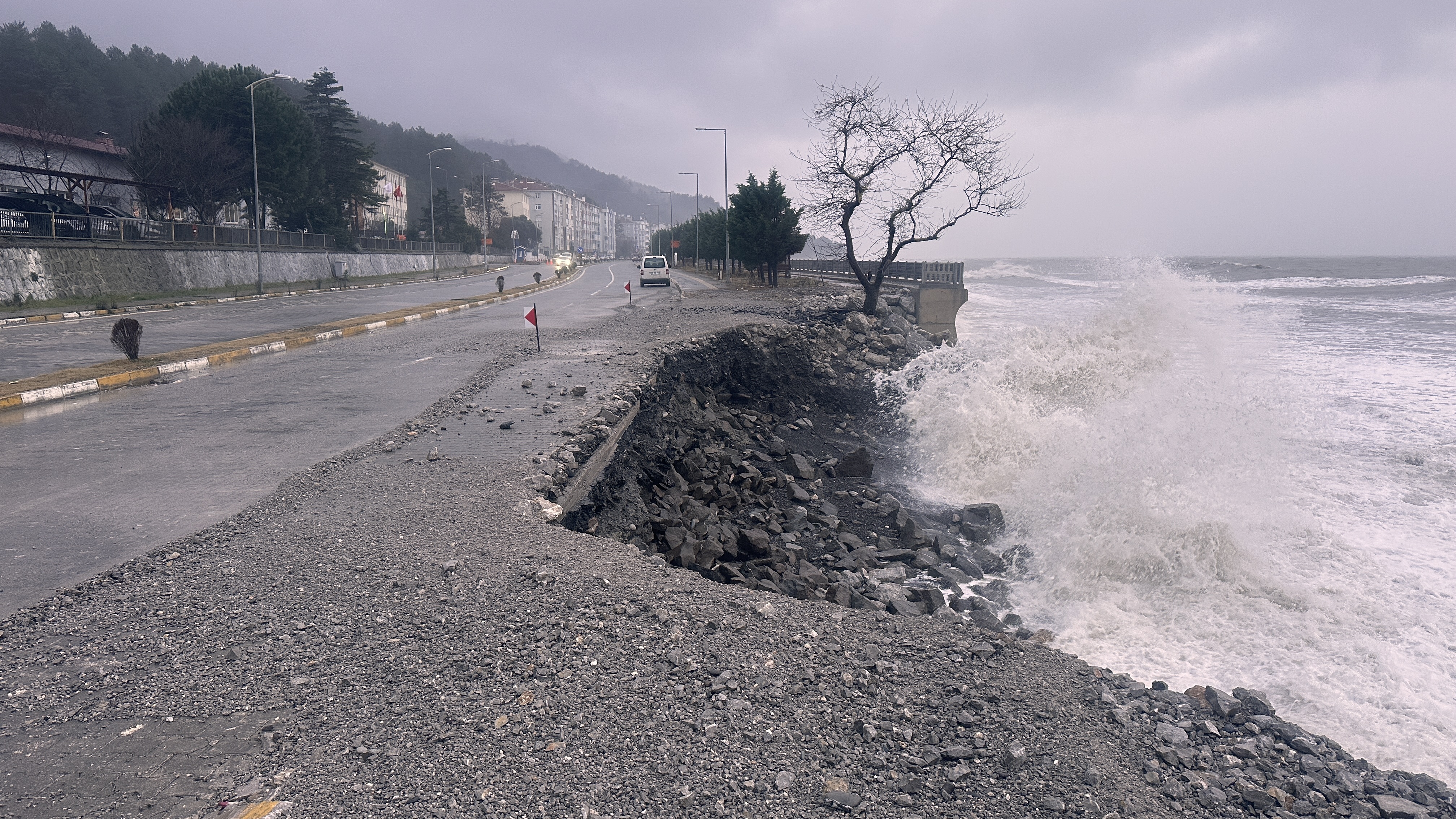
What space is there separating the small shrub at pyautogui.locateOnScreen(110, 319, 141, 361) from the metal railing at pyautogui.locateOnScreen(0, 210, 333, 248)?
18587 millimetres

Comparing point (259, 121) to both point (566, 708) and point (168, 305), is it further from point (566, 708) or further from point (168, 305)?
point (566, 708)

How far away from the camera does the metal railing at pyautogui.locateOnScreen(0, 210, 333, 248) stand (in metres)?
27.1

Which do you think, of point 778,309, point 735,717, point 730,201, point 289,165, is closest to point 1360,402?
point 778,309

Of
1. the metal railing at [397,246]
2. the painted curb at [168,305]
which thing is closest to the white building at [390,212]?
the metal railing at [397,246]

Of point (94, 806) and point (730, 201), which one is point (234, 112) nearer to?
point (730, 201)

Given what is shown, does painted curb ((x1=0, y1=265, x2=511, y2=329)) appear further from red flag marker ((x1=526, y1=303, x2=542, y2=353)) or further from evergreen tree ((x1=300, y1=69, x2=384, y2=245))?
evergreen tree ((x1=300, y1=69, x2=384, y2=245))

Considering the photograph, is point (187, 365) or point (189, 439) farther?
point (187, 365)

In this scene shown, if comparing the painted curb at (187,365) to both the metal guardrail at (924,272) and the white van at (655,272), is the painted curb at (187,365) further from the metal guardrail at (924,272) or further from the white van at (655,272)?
the white van at (655,272)

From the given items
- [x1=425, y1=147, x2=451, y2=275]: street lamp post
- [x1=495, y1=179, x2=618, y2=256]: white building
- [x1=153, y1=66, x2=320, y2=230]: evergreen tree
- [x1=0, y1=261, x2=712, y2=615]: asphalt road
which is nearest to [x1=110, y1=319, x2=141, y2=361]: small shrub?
[x1=0, y1=261, x2=712, y2=615]: asphalt road

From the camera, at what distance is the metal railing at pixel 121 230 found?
27094 millimetres

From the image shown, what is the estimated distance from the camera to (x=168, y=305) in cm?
2652

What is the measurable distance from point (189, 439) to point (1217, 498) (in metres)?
10.9

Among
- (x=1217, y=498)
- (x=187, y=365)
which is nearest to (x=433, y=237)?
(x=187, y=365)

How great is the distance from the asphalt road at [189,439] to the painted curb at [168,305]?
10.5 m
